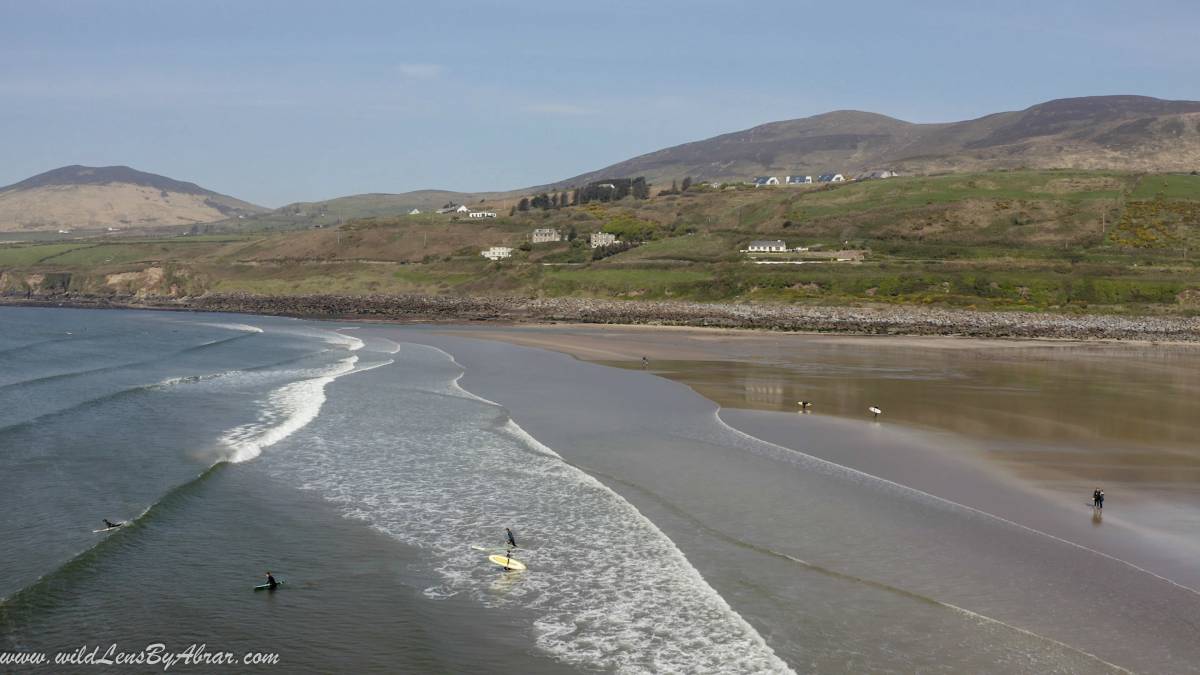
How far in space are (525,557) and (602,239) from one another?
113 meters

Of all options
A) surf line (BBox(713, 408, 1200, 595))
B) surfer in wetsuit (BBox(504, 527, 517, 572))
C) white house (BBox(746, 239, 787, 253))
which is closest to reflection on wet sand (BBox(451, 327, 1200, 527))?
surf line (BBox(713, 408, 1200, 595))

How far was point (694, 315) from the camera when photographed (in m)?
81.4

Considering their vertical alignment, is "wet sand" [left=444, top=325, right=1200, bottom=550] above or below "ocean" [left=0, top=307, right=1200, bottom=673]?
below

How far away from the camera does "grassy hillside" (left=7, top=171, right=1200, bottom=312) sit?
8575 cm

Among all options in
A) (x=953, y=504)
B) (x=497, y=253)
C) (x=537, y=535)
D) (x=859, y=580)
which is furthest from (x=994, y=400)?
(x=497, y=253)

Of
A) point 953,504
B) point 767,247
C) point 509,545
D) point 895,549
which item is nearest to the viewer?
point 895,549

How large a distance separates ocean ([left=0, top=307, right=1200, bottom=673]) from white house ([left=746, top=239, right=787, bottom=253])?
8021cm

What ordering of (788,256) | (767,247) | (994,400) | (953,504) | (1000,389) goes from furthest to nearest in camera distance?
(767,247) < (788,256) < (1000,389) < (994,400) < (953,504)

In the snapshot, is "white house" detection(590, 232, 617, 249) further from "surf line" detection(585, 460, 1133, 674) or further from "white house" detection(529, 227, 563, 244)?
"surf line" detection(585, 460, 1133, 674)

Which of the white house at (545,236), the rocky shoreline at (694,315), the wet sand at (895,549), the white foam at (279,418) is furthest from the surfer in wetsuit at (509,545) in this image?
the white house at (545,236)

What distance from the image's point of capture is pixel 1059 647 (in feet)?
40.2

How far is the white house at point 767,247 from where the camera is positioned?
108238mm

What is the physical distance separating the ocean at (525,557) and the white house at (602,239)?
96.2m

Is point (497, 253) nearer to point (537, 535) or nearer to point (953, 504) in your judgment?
point (953, 504)
